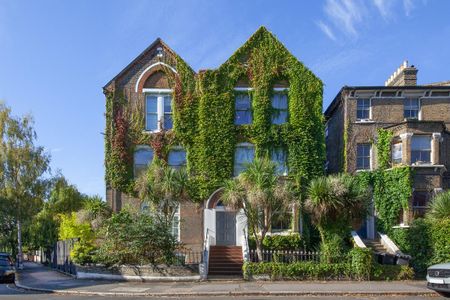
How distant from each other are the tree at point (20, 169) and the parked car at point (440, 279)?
30204 mm

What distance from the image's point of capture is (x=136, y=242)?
21.8 metres

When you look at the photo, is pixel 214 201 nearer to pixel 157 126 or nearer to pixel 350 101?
pixel 157 126

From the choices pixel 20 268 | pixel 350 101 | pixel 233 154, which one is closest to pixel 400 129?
pixel 350 101

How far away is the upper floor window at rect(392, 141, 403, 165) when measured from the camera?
90.8 feet

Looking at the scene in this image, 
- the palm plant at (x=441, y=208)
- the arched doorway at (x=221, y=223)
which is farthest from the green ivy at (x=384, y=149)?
the arched doorway at (x=221, y=223)

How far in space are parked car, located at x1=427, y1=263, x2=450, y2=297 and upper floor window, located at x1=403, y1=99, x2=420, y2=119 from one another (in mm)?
14870

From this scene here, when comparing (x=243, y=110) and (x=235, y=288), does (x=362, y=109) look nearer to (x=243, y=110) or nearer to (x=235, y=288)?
(x=243, y=110)

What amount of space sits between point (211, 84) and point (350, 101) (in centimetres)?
796

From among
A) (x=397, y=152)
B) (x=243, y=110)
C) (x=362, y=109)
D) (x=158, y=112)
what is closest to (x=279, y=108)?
(x=243, y=110)

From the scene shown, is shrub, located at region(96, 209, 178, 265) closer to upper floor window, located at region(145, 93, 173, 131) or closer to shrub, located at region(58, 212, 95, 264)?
shrub, located at region(58, 212, 95, 264)

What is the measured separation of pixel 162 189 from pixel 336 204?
7.96 metres

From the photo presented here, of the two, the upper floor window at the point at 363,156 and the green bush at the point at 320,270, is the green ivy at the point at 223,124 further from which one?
the green bush at the point at 320,270

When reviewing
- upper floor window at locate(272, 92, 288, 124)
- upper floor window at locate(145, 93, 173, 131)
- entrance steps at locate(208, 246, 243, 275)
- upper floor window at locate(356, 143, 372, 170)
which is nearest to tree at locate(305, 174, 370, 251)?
entrance steps at locate(208, 246, 243, 275)

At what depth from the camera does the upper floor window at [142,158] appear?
1107 inches
